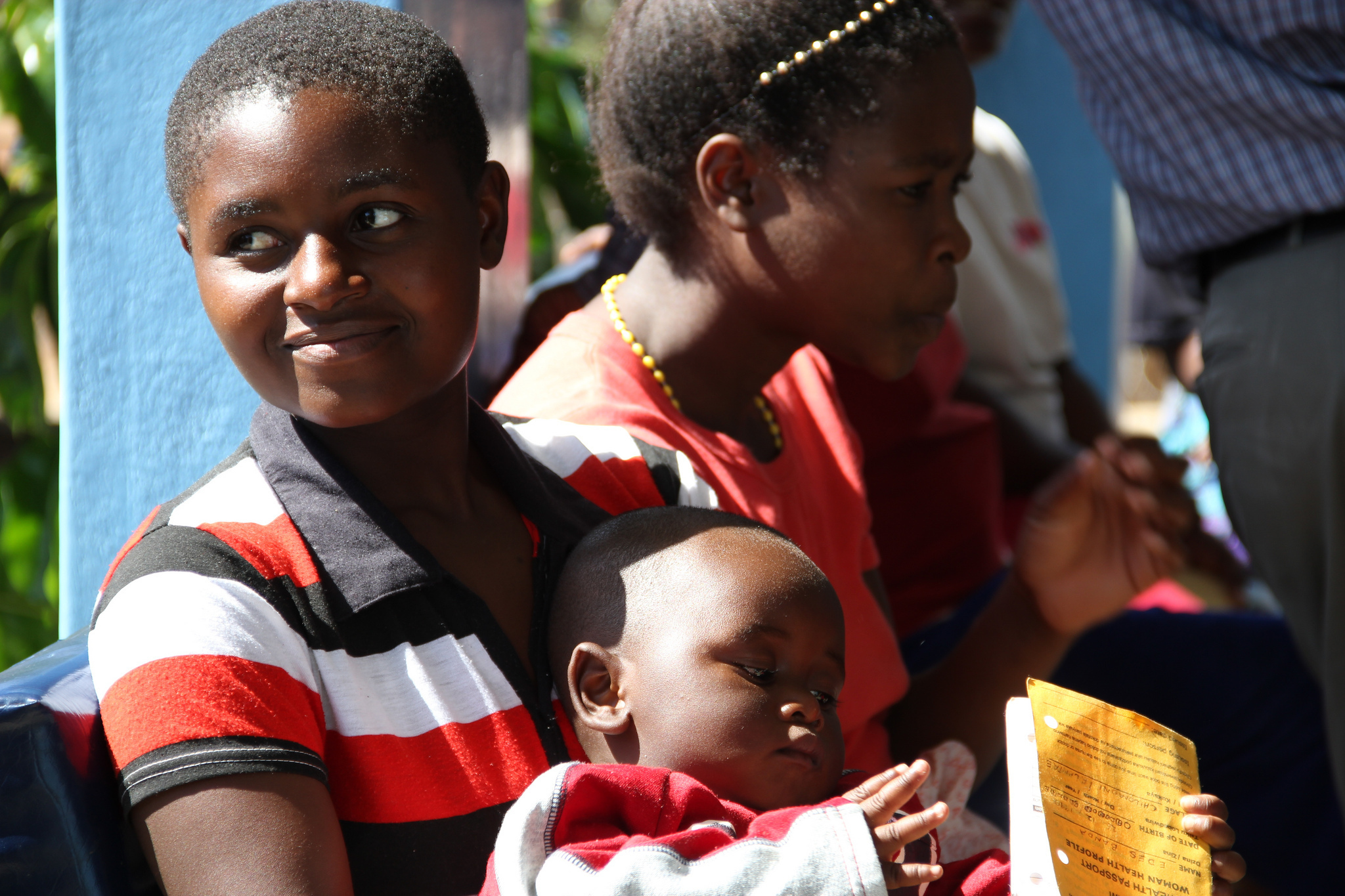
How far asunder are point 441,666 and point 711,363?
0.68m

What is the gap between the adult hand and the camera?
5.51 feet

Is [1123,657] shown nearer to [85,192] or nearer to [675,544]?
[675,544]

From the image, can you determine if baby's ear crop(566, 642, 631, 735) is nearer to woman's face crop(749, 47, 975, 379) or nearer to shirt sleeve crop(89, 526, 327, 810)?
shirt sleeve crop(89, 526, 327, 810)

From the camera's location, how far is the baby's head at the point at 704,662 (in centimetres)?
109

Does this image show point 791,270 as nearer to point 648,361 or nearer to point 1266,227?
point 648,361

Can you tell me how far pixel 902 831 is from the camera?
3.19 feet

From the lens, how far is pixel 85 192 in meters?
1.55

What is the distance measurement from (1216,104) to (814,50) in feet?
2.55

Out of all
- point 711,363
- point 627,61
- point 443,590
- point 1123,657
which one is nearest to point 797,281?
point 711,363

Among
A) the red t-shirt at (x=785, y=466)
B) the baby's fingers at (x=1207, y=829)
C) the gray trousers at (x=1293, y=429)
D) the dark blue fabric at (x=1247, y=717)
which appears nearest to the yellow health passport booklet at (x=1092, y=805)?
the baby's fingers at (x=1207, y=829)

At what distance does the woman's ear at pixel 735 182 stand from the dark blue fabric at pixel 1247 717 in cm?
94

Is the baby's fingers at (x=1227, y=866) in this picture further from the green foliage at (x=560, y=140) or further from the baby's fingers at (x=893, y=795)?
the green foliage at (x=560, y=140)

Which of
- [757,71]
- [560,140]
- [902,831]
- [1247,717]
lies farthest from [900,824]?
[560,140]

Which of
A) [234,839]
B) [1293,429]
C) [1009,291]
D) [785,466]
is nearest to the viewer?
[234,839]
